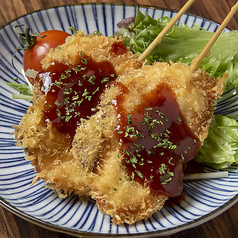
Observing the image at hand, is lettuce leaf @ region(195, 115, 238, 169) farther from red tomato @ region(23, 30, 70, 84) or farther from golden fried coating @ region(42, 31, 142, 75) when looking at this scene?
red tomato @ region(23, 30, 70, 84)

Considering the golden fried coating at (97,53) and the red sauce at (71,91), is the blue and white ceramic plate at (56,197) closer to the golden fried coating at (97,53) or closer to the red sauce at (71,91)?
→ the red sauce at (71,91)

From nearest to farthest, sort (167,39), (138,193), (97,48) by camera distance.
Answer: (138,193)
(97,48)
(167,39)

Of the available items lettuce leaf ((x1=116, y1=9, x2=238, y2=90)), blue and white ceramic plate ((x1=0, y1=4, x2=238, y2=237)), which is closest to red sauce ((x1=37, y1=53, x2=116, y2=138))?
blue and white ceramic plate ((x1=0, y1=4, x2=238, y2=237))

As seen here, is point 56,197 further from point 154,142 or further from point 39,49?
point 39,49

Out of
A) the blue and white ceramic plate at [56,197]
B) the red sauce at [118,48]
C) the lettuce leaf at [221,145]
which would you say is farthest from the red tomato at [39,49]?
the lettuce leaf at [221,145]

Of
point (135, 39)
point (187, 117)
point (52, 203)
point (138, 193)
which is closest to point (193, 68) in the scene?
point (187, 117)

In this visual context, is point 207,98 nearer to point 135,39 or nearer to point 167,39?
point 167,39
